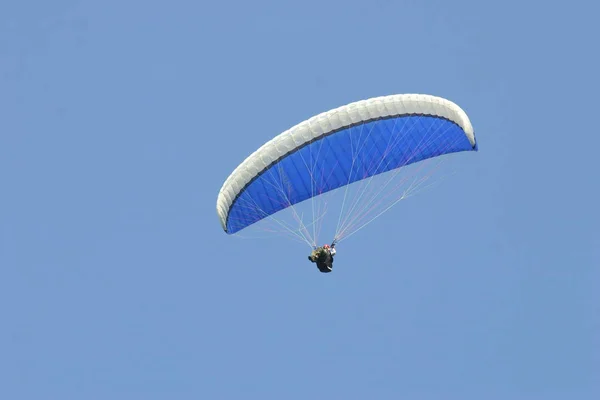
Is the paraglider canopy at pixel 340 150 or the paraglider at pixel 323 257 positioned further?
the paraglider at pixel 323 257

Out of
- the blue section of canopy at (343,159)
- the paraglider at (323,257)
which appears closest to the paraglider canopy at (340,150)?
the blue section of canopy at (343,159)

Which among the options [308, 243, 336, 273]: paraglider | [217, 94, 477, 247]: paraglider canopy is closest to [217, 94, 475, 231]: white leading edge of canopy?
[217, 94, 477, 247]: paraglider canopy

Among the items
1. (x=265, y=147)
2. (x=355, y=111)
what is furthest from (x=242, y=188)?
(x=355, y=111)

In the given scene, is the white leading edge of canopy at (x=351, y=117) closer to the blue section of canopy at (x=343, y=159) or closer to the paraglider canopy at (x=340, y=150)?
the paraglider canopy at (x=340, y=150)

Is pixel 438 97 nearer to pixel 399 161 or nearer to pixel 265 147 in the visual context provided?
pixel 399 161

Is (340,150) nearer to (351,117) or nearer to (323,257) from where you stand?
(351,117)

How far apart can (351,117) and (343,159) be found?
1.62m

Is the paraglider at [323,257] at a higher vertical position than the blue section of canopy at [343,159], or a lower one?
lower

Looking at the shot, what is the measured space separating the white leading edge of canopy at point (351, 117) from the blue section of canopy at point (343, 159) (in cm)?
24

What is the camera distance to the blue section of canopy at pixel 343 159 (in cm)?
3831

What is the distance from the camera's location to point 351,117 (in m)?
37.8

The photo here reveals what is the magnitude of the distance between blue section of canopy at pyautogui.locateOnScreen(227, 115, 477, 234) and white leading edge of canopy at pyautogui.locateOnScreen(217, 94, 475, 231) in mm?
240

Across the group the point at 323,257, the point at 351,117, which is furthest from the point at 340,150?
the point at 323,257

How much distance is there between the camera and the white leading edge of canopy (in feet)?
124
